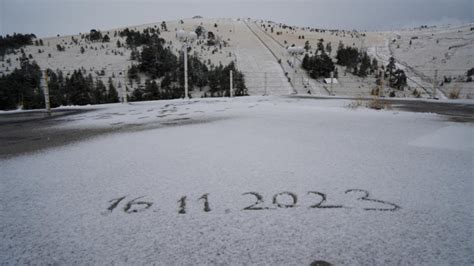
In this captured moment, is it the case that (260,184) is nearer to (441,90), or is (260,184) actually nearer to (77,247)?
(77,247)

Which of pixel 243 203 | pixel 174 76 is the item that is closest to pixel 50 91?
pixel 174 76

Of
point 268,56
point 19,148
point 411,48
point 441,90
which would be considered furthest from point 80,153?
point 411,48

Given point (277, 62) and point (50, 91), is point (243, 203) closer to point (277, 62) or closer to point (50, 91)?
point (50, 91)

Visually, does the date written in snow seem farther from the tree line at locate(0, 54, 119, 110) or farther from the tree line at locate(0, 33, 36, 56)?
the tree line at locate(0, 33, 36, 56)

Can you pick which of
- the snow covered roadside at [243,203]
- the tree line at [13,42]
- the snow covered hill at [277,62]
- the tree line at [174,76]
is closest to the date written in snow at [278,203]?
the snow covered roadside at [243,203]

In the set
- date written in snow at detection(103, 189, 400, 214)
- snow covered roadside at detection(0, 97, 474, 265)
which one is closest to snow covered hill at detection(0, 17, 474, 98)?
snow covered roadside at detection(0, 97, 474, 265)

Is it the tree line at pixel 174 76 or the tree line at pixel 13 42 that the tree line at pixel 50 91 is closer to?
the tree line at pixel 174 76
